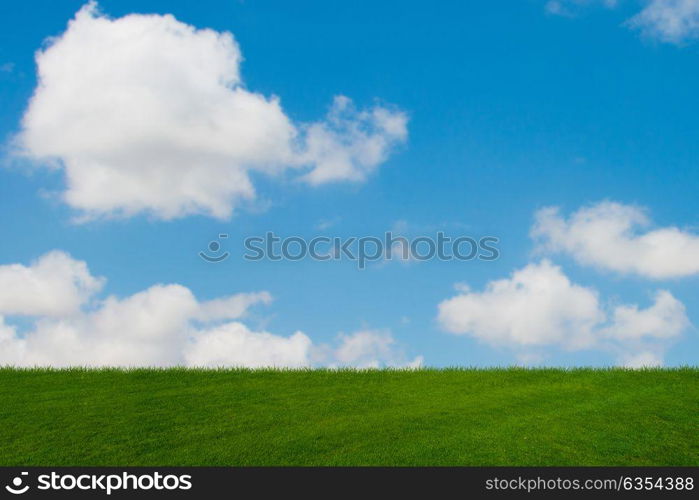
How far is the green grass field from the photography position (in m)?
17.9

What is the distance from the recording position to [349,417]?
20766mm

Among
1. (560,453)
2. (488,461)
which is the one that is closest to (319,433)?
(488,461)

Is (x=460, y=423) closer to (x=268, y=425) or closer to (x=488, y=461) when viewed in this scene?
(x=488, y=461)

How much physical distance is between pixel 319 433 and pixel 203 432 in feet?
10.9

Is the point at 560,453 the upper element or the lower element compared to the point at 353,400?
lower

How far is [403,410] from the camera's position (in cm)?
2166

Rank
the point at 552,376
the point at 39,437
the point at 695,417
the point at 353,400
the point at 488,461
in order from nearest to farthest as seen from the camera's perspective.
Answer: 1. the point at 488,461
2. the point at 39,437
3. the point at 695,417
4. the point at 353,400
5. the point at 552,376

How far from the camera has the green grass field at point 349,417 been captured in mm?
17906
